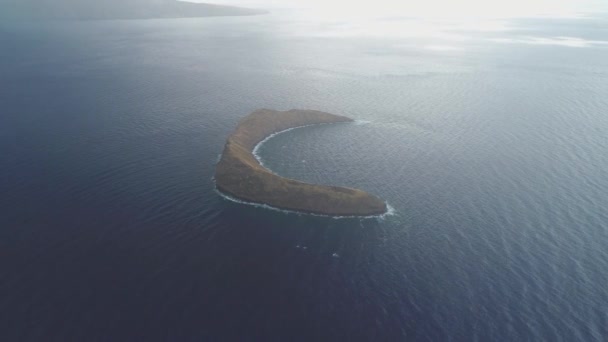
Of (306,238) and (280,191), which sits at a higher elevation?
(280,191)

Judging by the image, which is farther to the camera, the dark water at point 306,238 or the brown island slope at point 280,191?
the brown island slope at point 280,191

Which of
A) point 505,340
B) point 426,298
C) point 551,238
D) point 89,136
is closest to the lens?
point 505,340

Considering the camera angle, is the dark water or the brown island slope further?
the brown island slope

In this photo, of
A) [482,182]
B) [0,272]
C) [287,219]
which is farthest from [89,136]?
[482,182]

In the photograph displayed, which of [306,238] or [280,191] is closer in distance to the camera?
[306,238]

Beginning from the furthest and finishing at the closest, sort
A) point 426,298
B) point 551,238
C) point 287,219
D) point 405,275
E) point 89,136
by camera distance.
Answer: point 89,136 → point 287,219 → point 551,238 → point 405,275 → point 426,298

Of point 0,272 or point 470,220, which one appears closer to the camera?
point 0,272

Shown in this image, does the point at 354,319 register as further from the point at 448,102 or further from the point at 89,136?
the point at 448,102

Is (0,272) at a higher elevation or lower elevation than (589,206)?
lower

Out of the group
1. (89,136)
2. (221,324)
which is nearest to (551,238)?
(221,324)
